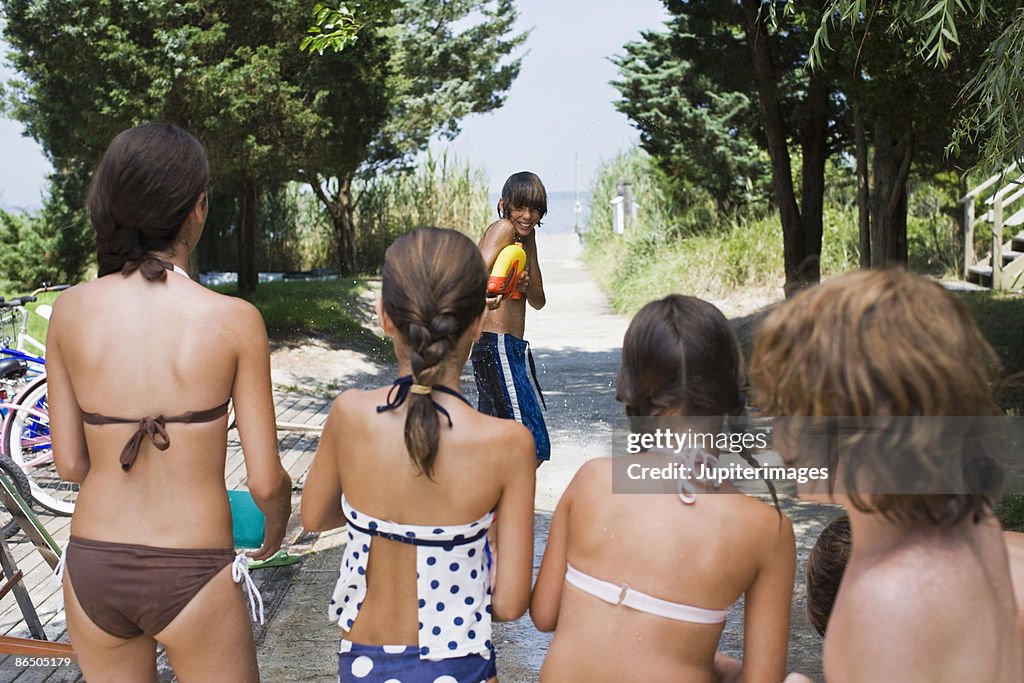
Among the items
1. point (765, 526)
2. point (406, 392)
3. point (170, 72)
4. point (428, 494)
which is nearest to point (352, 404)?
point (406, 392)

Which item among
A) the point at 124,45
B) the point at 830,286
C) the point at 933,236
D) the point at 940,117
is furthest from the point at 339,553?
the point at 933,236

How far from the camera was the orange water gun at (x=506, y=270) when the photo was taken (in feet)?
13.6

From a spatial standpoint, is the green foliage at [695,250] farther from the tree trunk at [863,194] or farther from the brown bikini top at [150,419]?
the brown bikini top at [150,419]

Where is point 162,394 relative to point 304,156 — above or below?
below

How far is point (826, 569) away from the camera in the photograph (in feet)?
7.00

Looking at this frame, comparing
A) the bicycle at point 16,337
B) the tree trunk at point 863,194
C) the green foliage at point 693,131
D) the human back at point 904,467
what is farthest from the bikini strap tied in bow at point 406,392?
the green foliage at point 693,131

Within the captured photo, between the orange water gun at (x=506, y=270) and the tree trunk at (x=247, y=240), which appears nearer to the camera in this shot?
the orange water gun at (x=506, y=270)

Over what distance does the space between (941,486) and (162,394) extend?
1.44 metres

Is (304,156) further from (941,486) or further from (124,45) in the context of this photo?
(941,486)

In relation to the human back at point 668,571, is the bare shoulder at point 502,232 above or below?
above

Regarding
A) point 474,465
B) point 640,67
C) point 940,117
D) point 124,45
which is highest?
point 640,67

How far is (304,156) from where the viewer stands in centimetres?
1210

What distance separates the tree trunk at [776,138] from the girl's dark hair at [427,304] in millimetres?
8725

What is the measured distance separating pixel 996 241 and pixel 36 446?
36.0 ft
